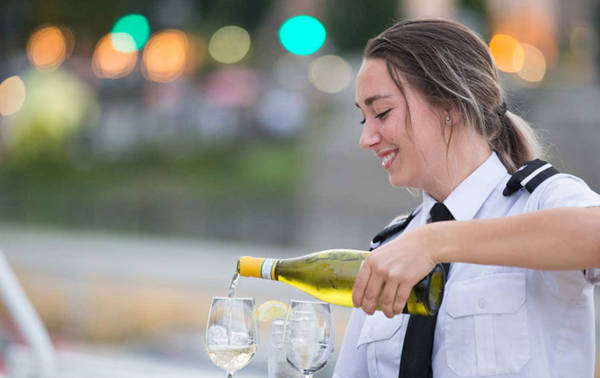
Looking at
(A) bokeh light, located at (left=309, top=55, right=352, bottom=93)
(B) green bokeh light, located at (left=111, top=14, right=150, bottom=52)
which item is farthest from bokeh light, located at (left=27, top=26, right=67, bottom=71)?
(A) bokeh light, located at (left=309, top=55, right=352, bottom=93)

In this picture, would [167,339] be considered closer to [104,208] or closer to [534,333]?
[534,333]

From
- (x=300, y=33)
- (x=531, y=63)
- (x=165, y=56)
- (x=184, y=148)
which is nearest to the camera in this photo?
(x=184, y=148)

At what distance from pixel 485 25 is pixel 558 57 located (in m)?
3.63

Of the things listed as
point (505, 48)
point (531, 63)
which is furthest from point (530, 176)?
point (505, 48)

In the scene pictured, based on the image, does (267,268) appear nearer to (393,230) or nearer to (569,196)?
(393,230)

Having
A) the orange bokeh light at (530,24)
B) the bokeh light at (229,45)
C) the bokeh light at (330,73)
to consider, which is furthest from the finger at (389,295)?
the orange bokeh light at (530,24)

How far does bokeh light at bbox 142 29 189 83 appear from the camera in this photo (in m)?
26.2

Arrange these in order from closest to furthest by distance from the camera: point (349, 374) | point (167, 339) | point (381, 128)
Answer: point (381, 128)
point (349, 374)
point (167, 339)

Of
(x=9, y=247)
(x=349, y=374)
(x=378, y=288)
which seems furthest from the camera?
(x=9, y=247)

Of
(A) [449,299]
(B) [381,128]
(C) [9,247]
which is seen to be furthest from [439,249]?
(C) [9,247]

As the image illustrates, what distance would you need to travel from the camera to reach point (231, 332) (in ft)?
6.13

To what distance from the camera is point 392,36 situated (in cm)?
210

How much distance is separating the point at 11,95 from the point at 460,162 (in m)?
22.8

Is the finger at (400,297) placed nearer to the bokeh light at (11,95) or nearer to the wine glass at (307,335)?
the wine glass at (307,335)
